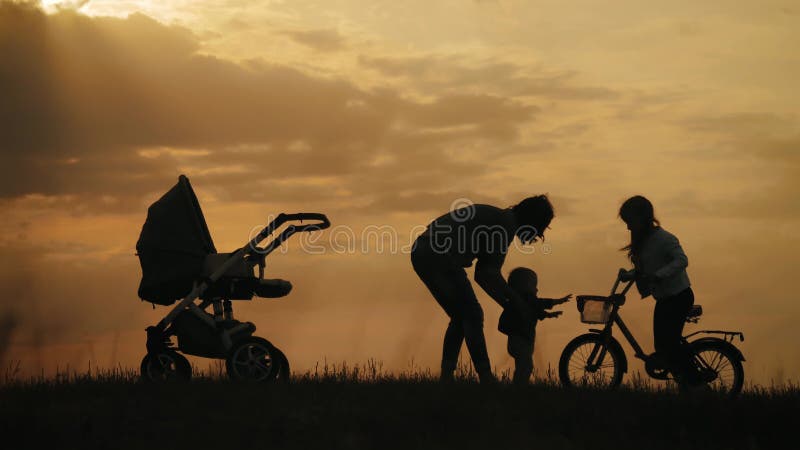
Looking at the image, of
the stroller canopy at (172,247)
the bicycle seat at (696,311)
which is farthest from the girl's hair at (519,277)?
the stroller canopy at (172,247)

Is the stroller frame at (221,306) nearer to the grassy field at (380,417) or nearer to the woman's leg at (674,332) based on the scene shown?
the grassy field at (380,417)

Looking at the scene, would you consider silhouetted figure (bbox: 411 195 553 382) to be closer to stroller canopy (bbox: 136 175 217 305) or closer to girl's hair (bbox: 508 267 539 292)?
girl's hair (bbox: 508 267 539 292)

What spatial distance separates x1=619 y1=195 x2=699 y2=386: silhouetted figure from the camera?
35.5 feet

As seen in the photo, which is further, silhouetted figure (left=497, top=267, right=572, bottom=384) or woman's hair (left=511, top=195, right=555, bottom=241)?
silhouetted figure (left=497, top=267, right=572, bottom=384)

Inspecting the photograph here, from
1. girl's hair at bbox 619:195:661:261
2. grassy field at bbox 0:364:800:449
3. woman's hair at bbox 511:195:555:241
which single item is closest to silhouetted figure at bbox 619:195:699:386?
girl's hair at bbox 619:195:661:261

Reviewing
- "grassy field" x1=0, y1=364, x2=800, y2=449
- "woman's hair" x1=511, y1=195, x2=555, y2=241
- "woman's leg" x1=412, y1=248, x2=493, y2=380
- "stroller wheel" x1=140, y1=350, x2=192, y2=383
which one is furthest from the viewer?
"stroller wheel" x1=140, y1=350, x2=192, y2=383

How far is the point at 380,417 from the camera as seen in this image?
8.92 metres

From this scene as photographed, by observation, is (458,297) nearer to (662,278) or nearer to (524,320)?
(524,320)

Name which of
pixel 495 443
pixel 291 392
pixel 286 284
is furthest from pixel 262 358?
pixel 495 443

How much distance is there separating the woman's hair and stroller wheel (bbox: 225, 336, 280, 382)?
3131mm

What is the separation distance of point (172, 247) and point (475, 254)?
3403 millimetres

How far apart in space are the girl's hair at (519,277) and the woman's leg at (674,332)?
4.55 ft

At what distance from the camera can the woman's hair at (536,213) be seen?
33.9 ft

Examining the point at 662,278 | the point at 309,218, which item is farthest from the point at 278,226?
the point at 662,278
